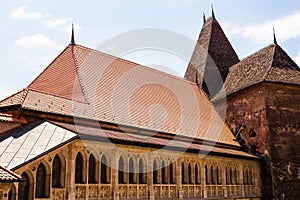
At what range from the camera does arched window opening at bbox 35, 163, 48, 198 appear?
11.1 metres

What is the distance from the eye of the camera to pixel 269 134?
21.7 meters

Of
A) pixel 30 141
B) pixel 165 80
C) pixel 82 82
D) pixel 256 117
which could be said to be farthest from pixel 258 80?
pixel 30 141

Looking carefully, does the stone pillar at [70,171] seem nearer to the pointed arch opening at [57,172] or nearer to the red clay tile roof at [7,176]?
the pointed arch opening at [57,172]

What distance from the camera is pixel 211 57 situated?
28594mm

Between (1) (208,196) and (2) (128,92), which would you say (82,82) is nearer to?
(2) (128,92)

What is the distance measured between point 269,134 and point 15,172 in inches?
618

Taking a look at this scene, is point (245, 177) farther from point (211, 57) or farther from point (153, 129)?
point (211, 57)

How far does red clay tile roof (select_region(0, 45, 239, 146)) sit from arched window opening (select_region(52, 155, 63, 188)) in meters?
2.75

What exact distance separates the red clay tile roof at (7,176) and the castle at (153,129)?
0.03 m

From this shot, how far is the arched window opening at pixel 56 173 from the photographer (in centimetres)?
1173

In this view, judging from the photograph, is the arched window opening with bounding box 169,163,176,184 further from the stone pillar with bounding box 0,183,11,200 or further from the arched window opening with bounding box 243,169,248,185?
the stone pillar with bounding box 0,183,11,200

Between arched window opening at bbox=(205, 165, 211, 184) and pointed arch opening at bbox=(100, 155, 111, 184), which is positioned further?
arched window opening at bbox=(205, 165, 211, 184)

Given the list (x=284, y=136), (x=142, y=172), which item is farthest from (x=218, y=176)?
(x=142, y=172)

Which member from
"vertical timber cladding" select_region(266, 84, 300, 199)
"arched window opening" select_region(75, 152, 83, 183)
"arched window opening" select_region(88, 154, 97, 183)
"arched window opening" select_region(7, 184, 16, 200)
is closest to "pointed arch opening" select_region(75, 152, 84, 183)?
"arched window opening" select_region(75, 152, 83, 183)
